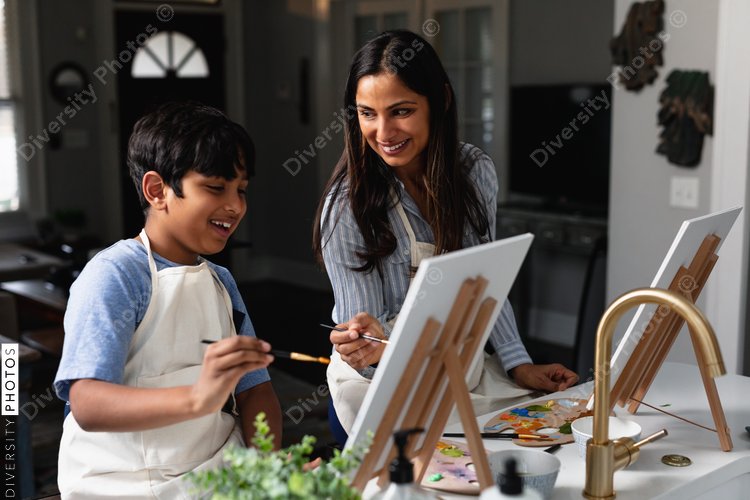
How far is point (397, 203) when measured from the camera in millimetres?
1699

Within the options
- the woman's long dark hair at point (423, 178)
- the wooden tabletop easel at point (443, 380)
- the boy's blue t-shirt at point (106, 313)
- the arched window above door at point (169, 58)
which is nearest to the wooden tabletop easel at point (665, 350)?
the wooden tabletop easel at point (443, 380)

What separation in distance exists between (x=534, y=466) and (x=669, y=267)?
0.46 metres

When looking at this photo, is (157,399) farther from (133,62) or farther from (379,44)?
(133,62)

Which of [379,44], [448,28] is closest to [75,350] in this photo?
[379,44]

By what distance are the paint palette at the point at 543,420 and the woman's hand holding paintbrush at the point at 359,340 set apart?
10.2 inches

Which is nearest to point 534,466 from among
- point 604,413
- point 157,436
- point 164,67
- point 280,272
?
point 604,413

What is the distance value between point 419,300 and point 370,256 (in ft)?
2.35

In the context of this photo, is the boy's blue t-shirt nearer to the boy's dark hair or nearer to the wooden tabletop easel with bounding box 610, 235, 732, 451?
the boy's dark hair

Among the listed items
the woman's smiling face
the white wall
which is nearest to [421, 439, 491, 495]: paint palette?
the woman's smiling face

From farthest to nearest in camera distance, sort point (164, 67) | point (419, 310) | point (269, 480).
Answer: point (164, 67) → point (419, 310) → point (269, 480)

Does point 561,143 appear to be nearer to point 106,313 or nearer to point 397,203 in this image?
point 397,203

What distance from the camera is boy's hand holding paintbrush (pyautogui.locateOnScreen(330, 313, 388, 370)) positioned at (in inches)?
53.7

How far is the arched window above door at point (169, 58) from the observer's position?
19.7 feet

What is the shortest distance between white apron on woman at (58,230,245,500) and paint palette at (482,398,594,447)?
1.73 ft
